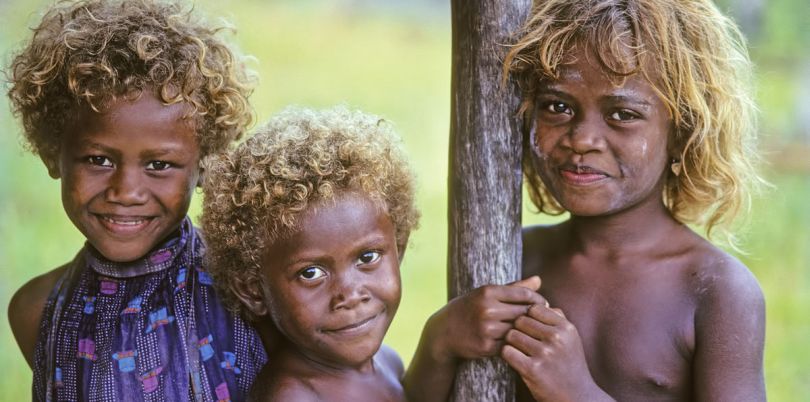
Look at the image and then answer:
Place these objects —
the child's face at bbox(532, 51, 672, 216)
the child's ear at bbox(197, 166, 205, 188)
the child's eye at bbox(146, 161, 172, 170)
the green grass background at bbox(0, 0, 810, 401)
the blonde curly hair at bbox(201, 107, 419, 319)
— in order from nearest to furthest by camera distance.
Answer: the blonde curly hair at bbox(201, 107, 419, 319), the child's face at bbox(532, 51, 672, 216), the child's eye at bbox(146, 161, 172, 170), the child's ear at bbox(197, 166, 205, 188), the green grass background at bbox(0, 0, 810, 401)

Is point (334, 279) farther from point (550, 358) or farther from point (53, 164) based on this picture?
point (53, 164)

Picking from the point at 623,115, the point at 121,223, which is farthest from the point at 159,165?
the point at 623,115

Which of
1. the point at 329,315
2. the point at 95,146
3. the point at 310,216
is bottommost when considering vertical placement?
the point at 329,315

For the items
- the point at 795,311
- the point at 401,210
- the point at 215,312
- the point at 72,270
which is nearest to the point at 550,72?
the point at 401,210

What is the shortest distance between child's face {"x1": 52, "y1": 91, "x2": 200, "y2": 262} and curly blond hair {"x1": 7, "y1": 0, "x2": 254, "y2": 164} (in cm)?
4

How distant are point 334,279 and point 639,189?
2.55ft

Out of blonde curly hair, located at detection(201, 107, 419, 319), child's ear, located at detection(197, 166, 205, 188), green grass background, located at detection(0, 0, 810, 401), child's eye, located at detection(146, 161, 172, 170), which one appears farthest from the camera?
green grass background, located at detection(0, 0, 810, 401)

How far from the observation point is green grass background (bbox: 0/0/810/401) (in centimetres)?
562

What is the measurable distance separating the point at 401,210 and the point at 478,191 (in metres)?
0.20

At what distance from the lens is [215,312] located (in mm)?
2441

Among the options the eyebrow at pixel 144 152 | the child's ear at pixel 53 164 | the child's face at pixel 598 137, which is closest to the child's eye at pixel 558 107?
the child's face at pixel 598 137

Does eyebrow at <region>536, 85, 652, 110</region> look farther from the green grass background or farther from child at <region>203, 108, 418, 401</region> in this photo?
the green grass background

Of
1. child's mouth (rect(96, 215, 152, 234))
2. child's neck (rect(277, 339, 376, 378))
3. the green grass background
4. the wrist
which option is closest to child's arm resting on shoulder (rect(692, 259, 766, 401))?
the wrist

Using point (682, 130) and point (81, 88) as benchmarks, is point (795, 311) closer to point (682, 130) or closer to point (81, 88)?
point (682, 130)
